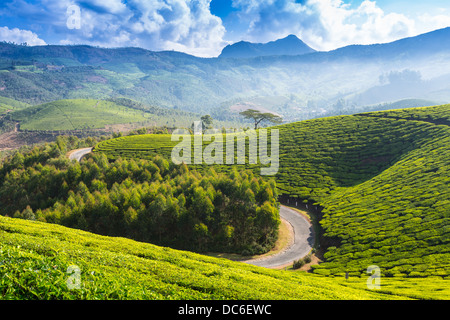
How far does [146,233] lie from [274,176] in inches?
1557

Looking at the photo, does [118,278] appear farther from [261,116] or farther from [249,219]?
[261,116]

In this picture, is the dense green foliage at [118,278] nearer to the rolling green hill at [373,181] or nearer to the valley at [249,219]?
the valley at [249,219]

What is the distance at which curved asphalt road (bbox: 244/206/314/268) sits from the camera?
40.6m

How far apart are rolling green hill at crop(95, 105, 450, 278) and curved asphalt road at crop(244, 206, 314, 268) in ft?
11.6

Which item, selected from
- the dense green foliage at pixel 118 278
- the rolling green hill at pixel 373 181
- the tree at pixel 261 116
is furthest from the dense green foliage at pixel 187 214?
the tree at pixel 261 116

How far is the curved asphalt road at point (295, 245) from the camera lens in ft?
133

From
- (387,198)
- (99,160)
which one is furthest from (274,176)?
(99,160)

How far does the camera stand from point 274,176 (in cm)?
7112

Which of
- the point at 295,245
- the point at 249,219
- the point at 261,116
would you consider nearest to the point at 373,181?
the point at 295,245
